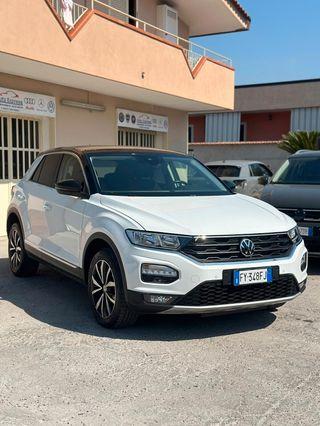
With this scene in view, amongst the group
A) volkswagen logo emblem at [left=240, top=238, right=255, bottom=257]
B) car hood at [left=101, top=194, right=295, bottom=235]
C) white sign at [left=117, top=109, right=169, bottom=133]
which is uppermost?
white sign at [left=117, top=109, right=169, bottom=133]

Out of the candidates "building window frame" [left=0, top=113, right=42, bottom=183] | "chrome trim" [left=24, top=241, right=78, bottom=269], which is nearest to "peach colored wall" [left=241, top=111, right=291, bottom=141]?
"building window frame" [left=0, top=113, right=42, bottom=183]

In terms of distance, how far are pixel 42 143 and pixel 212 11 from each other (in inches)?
325

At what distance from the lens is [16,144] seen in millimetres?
11406

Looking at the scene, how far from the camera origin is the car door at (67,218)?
5492 mm

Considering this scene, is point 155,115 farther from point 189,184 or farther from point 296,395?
point 296,395

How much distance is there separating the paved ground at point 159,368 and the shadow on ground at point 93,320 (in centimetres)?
1

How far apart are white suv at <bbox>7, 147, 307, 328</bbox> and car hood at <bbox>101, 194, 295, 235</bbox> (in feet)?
0.03

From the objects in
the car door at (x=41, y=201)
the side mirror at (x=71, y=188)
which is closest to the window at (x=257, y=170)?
the car door at (x=41, y=201)

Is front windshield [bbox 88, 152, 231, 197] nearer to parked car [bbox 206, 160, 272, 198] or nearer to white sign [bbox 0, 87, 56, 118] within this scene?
white sign [bbox 0, 87, 56, 118]

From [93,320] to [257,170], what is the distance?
11.6 metres

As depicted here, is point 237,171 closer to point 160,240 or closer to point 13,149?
point 13,149

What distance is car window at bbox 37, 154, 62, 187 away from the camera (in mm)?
6551

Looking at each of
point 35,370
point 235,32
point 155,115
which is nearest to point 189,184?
point 35,370

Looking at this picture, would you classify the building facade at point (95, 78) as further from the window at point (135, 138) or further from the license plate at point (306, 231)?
the license plate at point (306, 231)
